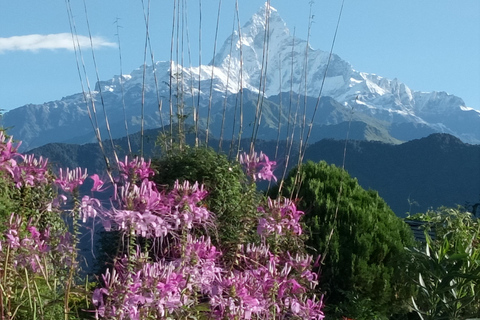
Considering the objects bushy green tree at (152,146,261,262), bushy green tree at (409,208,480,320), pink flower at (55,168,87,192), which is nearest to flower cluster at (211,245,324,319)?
bushy green tree at (152,146,261,262)

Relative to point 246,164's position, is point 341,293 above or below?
below

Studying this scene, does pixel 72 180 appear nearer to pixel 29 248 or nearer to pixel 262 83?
pixel 29 248

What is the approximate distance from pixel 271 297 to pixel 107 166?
1668 mm

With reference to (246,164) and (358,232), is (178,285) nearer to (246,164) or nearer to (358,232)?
(246,164)

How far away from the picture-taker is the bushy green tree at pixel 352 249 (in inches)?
170

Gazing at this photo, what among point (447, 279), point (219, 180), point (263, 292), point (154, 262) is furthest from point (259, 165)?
point (447, 279)

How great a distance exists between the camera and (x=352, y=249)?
4414 mm

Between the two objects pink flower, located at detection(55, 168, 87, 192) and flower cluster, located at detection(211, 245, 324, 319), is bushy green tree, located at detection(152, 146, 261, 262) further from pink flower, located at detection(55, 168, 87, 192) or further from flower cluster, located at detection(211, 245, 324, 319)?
pink flower, located at detection(55, 168, 87, 192)

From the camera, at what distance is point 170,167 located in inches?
151

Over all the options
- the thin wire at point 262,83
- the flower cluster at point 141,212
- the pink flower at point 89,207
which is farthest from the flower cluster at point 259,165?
the pink flower at point 89,207

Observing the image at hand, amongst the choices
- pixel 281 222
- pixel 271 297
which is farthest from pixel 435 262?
pixel 271 297

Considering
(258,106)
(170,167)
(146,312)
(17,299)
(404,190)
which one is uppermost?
(258,106)

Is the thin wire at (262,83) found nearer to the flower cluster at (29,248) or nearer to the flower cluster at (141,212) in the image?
the flower cluster at (29,248)

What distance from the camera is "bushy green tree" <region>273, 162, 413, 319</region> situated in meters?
→ 4.32
